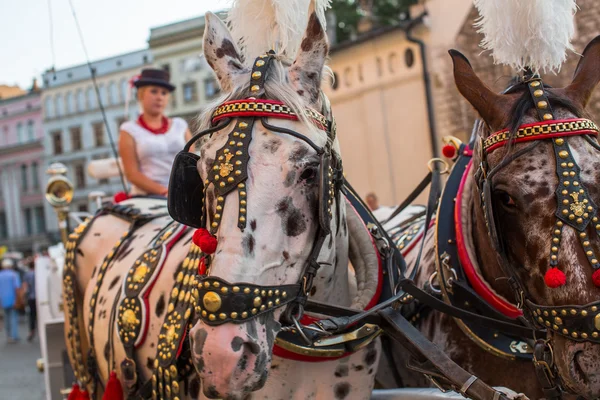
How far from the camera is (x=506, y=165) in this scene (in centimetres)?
240

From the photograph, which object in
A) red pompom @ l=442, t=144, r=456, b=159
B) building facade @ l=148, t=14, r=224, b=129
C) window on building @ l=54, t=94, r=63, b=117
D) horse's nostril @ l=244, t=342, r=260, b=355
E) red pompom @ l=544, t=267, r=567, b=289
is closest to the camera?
horse's nostril @ l=244, t=342, r=260, b=355

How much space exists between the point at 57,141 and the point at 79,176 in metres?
3.34

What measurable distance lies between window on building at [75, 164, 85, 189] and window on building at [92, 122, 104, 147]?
8.58 ft

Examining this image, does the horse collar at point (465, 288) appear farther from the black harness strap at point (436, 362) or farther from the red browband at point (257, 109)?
the red browband at point (257, 109)

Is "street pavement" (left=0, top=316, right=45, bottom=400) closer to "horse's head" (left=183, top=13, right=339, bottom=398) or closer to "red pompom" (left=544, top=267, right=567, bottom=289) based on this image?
"horse's head" (left=183, top=13, right=339, bottom=398)

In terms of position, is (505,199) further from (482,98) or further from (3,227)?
(3,227)

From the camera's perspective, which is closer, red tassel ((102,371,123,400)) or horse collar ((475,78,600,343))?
horse collar ((475,78,600,343))

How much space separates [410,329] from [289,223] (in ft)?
2.40

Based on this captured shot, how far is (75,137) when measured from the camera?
51.7 meters

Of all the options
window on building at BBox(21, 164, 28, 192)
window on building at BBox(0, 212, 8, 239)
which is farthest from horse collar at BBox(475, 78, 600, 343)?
window on building at BBox(0, 212, 8, 239)

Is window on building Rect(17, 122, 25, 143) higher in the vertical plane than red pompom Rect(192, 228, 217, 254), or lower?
higher

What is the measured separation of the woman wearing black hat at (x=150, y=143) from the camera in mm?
4801

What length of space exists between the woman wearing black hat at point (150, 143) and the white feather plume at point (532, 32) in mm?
2498

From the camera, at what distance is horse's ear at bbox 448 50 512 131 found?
2.57m
